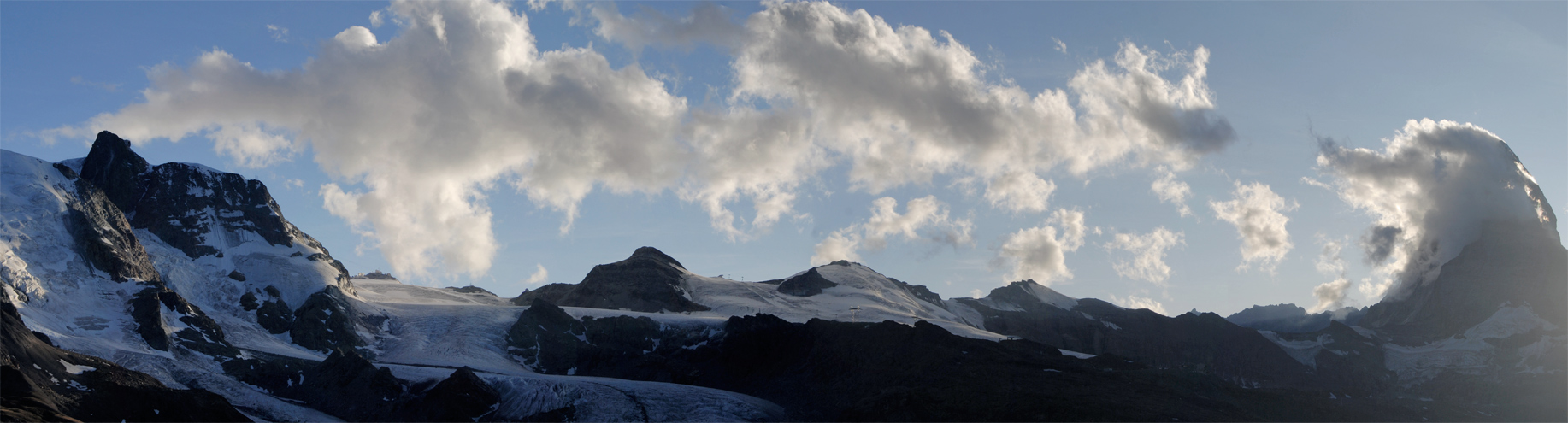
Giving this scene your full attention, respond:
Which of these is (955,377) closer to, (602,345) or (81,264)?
(602,345)

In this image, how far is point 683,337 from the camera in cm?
16412

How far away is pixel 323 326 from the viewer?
5871 inches

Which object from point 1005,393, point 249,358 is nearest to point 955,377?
point 1005,393

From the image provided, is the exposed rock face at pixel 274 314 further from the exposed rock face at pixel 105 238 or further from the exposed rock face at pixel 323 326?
the exposed rock face at pixel 105 238

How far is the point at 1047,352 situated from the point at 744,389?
1766 inches

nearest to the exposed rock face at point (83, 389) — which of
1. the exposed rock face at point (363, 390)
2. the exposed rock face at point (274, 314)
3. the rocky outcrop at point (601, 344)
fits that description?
the exposed rock face at point (363, 390)

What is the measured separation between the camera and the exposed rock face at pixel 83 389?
270 feet

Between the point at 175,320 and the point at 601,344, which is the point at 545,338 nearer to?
the point at 601,344

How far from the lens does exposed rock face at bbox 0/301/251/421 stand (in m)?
82.3

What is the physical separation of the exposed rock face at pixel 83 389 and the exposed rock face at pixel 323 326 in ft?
158

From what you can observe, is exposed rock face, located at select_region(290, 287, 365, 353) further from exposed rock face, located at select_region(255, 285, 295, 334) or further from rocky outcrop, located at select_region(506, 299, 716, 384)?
rocky outcrop, located at select_region(506, 299, 716, 384)

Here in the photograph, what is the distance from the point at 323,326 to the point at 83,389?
59.2 meters

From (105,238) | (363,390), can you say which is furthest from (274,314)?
(363,390)

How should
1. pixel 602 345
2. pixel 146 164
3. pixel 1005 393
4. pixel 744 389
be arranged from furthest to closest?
1. pixel 146 164
2. pixel 602 345
3. pixel 744 389
4. pixel 1005 393
